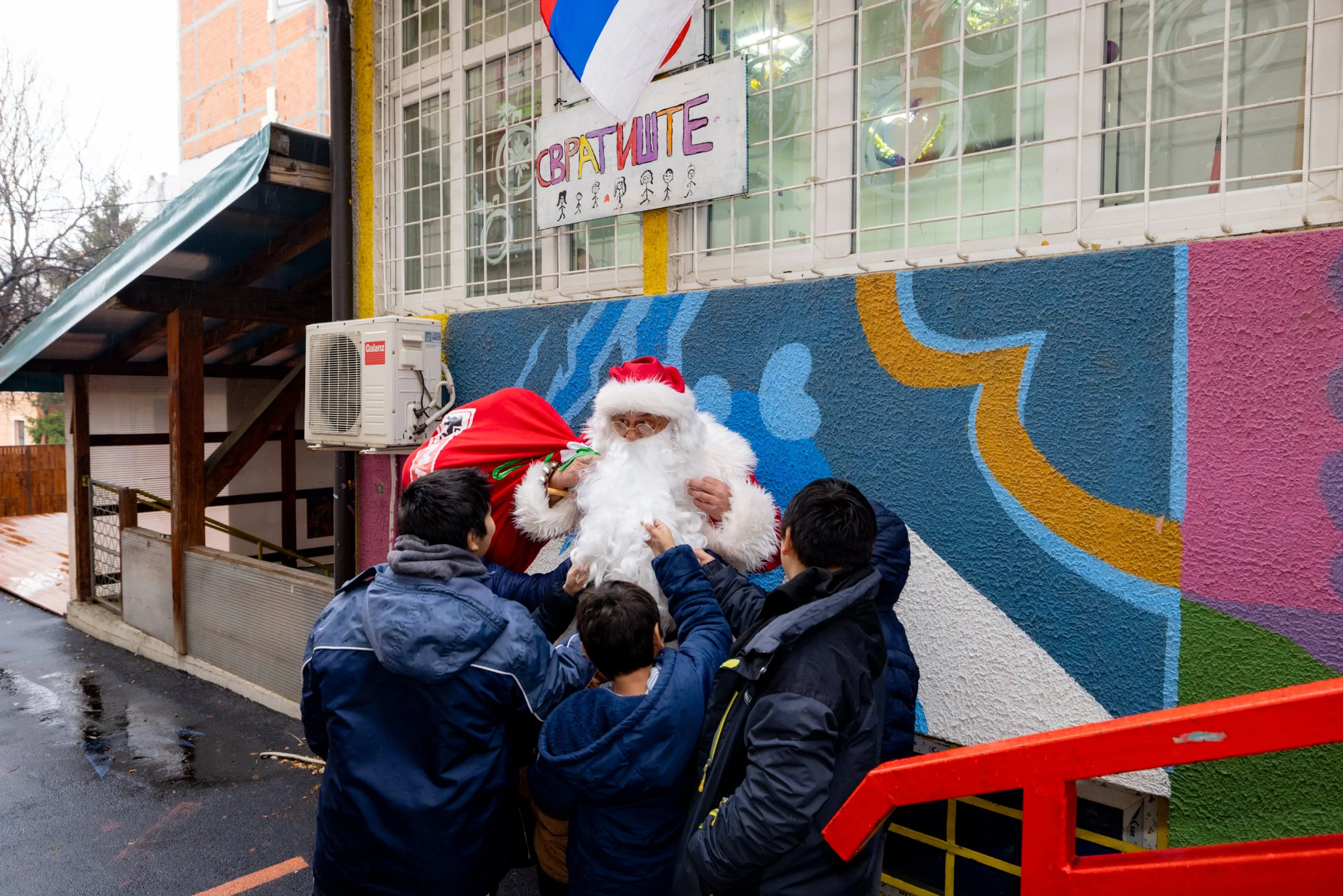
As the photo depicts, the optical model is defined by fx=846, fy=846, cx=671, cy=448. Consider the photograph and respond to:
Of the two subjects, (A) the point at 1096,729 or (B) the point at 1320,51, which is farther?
(B) the point at 1320,51

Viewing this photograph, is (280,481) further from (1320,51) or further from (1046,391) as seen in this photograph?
(1320,51)

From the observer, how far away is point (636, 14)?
2855mm

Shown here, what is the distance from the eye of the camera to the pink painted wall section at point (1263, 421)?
6.65 feet

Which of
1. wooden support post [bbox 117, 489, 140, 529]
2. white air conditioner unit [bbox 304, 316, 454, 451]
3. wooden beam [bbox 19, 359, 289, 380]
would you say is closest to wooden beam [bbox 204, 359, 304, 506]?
wooden support post [bbox 117, 489, 140, 529]

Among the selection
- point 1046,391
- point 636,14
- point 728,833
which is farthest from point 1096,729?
point 636,14

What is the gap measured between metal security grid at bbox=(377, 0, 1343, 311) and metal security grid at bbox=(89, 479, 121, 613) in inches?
254

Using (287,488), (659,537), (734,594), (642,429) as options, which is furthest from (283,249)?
(734,594)

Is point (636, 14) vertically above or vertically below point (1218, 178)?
above

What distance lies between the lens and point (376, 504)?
4.84 metres

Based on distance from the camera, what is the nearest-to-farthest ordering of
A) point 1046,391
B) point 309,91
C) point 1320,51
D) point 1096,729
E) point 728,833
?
point 1096,729 < point 728,833 < point 1320,51 < point 1046,391 < point 309,91

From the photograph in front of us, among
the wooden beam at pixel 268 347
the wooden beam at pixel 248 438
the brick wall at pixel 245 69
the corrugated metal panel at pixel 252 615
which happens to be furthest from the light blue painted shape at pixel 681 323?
the brick wall at pixel 245 69

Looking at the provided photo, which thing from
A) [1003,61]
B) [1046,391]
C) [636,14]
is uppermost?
[636,14]

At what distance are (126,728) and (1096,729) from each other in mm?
5952

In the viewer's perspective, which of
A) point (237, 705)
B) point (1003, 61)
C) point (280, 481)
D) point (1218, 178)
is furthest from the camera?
point (280, 481)
